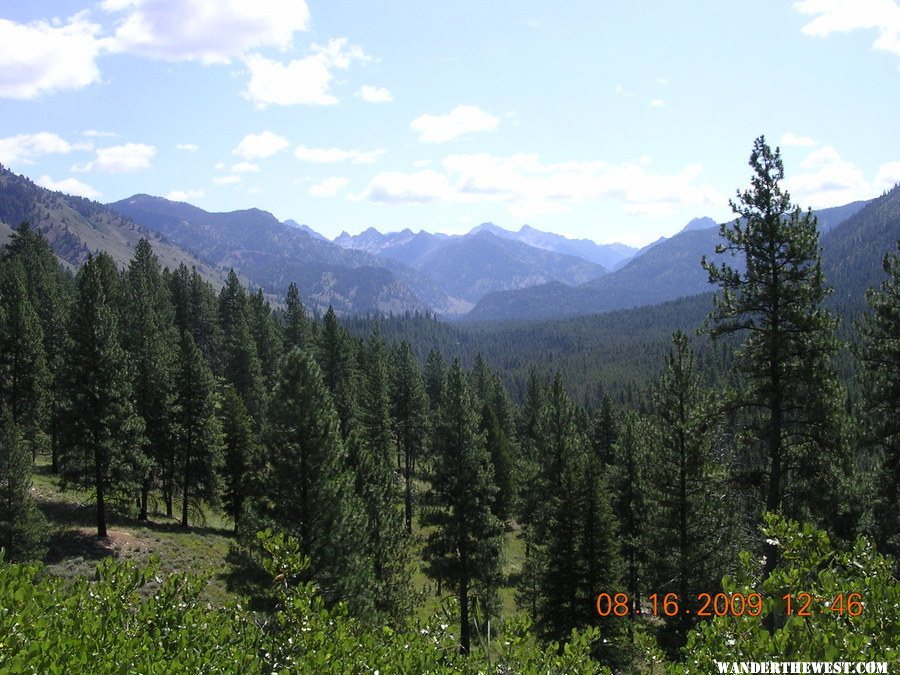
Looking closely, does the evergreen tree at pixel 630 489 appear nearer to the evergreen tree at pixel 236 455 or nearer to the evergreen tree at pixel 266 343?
the evergreen tree at pixel 236 455

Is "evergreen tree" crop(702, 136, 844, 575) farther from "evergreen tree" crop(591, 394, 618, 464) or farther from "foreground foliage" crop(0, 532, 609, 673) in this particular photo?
"evergreen tree" crop(591, 394, 618, 464)

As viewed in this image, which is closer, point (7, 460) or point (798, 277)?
point (798, 277)

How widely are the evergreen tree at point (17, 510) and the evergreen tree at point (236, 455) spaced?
1366 centimetres

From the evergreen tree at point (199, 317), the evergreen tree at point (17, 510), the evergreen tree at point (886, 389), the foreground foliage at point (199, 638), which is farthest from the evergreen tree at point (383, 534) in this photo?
the evergreen tree at point (199, 317)

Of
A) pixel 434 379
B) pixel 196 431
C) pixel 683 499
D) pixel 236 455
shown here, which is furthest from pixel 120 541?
pixel 434 379

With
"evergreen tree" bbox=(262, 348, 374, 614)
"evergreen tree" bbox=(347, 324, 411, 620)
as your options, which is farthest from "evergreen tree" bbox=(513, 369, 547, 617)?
"evergreen tree" bbox=(262, 348, 374, 614)

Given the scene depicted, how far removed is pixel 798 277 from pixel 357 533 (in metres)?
17.8

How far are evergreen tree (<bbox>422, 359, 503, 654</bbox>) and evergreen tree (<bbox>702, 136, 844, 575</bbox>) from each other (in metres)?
13.4

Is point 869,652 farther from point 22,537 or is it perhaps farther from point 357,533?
point 22,537

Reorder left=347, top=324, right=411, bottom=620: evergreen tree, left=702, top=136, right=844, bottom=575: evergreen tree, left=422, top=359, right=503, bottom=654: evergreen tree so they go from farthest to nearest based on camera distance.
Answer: left=347, top=324, right=411, bottom=620: evergreen tree < left=422, top=359, right=503, bottom=654: evergreen tree < left=702, top=136, right=844, bottom=575: evergreen tree

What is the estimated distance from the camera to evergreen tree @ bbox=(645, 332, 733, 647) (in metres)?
21.5

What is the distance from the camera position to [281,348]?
67.2 m

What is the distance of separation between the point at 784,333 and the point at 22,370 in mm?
44776

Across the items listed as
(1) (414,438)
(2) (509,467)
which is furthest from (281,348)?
(2) (509,467)
